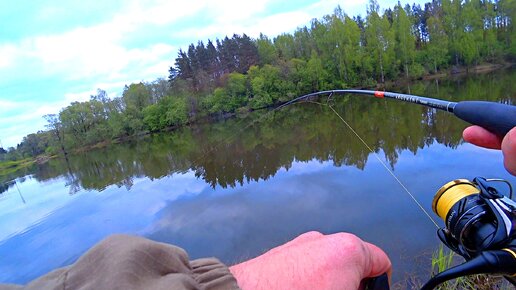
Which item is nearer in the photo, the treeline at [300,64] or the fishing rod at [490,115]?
the fishing rod at [490,115]

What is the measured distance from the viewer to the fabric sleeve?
797mm

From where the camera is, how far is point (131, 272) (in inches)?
32.2

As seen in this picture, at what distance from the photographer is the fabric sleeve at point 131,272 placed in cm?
80

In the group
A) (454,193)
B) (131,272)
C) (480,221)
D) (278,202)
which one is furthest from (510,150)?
(278,202)

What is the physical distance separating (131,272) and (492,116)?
1.34 meters

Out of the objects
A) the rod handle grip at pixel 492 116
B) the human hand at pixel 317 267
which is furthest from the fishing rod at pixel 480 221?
the human hand at pixel 317 267

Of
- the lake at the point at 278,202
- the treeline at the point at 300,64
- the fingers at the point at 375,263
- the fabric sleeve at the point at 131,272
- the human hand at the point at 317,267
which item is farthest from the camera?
the treeline at the point at 300,64

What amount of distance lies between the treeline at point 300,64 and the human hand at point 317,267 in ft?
143

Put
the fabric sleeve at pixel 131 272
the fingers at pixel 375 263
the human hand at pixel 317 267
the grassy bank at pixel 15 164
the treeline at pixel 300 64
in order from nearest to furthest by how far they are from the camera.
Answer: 1. the fabric sleeve at pixel 131 272
2. the human hand at pixel 317 267
3. the fingers at pixel 375 263
4. the treeline at pixel 300 64
5. the grassy bank at pixel 15 164

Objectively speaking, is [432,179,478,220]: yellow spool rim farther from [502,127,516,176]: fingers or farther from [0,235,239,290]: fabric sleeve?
[0,235,239,290]: fabric sleeve

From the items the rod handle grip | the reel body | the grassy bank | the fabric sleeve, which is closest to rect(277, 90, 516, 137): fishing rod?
the rod handle grip

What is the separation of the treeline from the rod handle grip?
43.4 m

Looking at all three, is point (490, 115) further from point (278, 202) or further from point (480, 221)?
point (278, 202)

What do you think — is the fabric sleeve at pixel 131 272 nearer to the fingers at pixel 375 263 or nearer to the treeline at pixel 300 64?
the fingers at pixel 375 263
